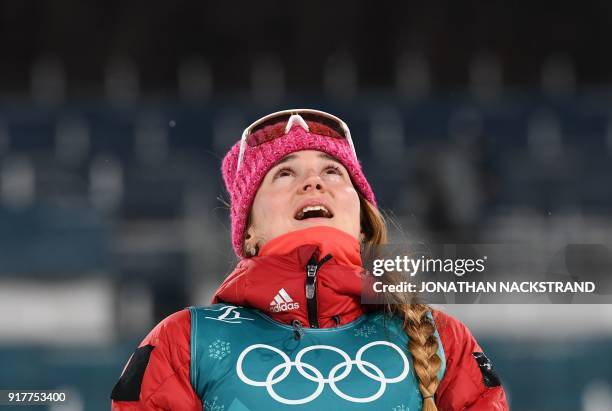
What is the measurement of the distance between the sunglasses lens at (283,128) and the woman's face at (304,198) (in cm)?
7

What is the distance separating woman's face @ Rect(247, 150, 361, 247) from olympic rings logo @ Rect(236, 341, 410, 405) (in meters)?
0.31

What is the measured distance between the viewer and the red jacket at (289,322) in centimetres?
185

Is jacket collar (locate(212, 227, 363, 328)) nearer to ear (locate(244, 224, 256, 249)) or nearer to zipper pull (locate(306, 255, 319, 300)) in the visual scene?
zipper pull (locate(306, 255, 319, 300))

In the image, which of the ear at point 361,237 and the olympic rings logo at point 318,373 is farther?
the ear at point 361,237

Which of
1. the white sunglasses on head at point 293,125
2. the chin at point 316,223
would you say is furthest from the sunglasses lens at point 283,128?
the chin at point 316,223

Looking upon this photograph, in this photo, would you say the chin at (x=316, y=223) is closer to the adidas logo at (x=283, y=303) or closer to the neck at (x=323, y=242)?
the neck at (x=323, y=242)

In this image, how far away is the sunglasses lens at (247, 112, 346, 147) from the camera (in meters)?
2.26

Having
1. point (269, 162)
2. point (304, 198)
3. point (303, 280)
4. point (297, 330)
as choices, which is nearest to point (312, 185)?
point (304, 198)

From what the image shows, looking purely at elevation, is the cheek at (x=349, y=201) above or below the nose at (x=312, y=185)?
below

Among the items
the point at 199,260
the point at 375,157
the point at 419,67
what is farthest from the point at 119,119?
the point at 199,260

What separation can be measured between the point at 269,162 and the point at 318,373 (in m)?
0.56

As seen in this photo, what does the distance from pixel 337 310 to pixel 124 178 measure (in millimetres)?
4645

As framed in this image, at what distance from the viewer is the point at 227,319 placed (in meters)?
Answer: 1.99

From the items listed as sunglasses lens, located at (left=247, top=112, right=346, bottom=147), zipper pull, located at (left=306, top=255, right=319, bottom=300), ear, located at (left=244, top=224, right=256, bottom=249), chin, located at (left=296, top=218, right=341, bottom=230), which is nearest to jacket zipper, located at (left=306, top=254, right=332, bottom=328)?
zipper pull, located at (left=306, top=255, right=319, bottom=300)
